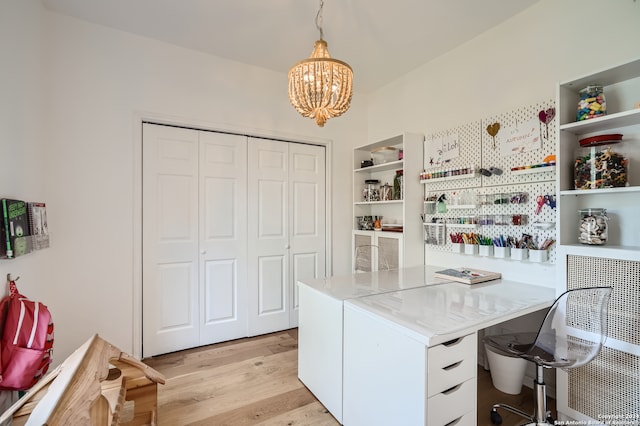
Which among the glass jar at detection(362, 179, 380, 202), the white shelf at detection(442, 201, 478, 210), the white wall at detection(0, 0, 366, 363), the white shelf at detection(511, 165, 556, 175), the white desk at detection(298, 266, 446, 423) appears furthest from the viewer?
the glass jar at detection(362, 179, 380, 202)

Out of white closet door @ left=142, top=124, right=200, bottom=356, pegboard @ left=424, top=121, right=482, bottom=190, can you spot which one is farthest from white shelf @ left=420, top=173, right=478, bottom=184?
white closet door @ left=142, top=124, right=200, bottom=356

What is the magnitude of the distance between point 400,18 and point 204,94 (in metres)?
1.83

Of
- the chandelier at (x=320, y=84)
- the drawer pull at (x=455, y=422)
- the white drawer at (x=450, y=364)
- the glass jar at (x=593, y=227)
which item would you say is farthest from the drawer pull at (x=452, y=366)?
the chandelier at (x=320, y=84)

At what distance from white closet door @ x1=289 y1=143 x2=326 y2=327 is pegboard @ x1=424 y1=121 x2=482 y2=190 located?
1254 mm

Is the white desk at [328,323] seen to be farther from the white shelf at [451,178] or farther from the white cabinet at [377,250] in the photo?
the white shelf at [451,178]

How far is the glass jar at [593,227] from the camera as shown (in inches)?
62.1

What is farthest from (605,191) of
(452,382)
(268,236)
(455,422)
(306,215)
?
(268,236)

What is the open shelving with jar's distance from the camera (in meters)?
1.56

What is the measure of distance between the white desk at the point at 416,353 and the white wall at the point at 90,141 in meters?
2.01

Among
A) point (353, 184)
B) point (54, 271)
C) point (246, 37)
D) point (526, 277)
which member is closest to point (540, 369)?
point (526, 277)

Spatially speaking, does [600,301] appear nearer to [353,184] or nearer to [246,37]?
[353,184]

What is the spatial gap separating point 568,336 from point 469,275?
664mm

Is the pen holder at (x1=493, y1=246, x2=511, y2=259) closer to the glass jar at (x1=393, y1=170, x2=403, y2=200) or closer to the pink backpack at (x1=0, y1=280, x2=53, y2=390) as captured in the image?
the glass jar at (x1=393, y1=170, x2=403, y2=200)

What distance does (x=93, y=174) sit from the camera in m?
2.31
